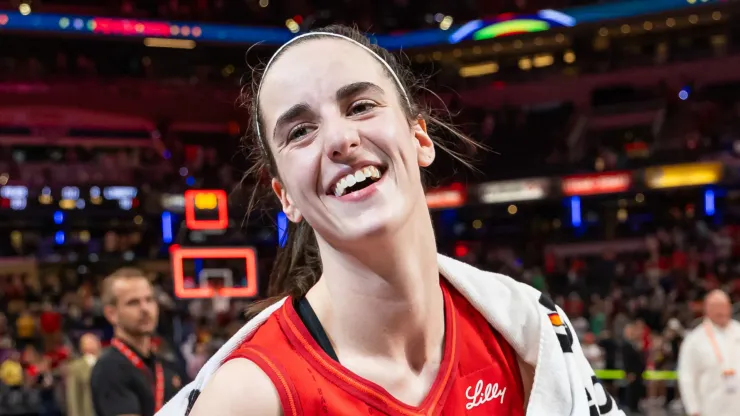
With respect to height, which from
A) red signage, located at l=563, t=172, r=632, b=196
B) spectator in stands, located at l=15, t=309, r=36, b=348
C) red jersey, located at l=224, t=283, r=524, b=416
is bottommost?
spectator in stands, located at l=15, t=309, r=36, b=348

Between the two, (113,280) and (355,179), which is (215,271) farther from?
(355,179)

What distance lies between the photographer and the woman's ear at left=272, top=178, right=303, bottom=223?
193cm

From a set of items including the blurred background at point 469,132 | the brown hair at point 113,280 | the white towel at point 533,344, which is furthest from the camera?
the blurred background at point 469,132

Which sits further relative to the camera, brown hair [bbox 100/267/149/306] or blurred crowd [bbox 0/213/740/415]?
blurred crowd [bbox 0/213/740/415]

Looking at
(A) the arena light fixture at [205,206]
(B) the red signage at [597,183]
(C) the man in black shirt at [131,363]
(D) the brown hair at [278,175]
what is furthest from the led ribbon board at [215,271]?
(B) the red signage at [597,183]

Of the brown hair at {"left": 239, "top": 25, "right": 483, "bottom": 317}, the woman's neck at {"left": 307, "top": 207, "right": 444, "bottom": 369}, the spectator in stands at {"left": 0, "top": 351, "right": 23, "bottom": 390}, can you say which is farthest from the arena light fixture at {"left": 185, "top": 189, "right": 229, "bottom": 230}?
the woman's neck at {"left": 307, "top": 207, "right": 444, "bottom": 369}

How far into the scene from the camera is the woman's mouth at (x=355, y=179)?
175 cm

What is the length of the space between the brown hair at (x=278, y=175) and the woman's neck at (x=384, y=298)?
0.56ft

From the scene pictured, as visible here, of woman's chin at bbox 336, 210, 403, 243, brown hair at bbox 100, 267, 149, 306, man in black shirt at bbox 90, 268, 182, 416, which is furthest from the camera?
brown hair at bbox 100, 267, 149, 306

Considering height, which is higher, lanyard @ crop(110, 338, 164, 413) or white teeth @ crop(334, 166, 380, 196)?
white teeth @ crop(334, 166, 380, 196)

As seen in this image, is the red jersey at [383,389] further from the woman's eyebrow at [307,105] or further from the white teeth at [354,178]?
the woman's eyebrow at [307,105]

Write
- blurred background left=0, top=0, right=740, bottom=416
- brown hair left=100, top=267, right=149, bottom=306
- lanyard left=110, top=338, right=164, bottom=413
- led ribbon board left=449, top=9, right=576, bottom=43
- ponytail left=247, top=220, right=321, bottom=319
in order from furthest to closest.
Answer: led ribbon board left=449, top=9, right=576, bottom=43, blurred background left=0, top=0, right=740, bottom=416, brown hair left=100, top=267, right=149, bottom=306, lanyard left=110, top=338, right=164, bottom=413, ponytail left=247, top=220, right=321, bottom=319

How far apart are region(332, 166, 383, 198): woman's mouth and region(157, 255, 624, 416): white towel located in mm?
379

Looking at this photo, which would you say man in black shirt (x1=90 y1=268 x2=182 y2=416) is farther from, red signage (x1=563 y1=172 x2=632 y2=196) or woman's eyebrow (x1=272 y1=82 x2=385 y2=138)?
red signage (x1=563 y1=172 x2=632 y2=196)
